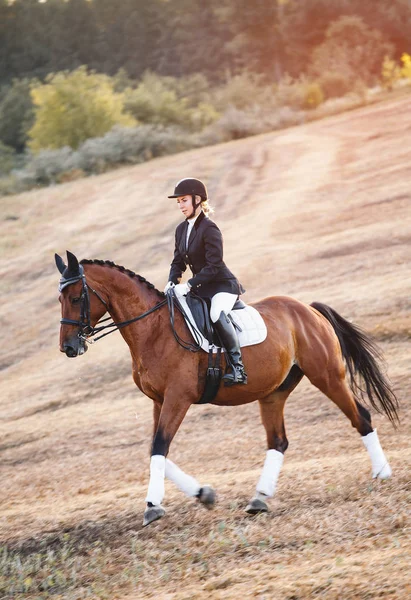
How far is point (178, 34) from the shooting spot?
86.2 m

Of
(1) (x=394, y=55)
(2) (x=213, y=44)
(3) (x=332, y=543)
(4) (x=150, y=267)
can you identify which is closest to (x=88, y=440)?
(3) (x=332, y=543)

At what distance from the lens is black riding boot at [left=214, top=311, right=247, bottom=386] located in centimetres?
777

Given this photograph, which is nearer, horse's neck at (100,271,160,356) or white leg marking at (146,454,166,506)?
white leg marking at (146,454,166,506)

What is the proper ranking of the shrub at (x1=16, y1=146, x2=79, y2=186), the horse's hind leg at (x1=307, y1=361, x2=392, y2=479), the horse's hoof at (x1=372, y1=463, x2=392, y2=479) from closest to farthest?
the horse's hoof at (x1=372, y1=463, x2=392, y2=479) → the horse's hind leg at (x1=307, y1=361, x2=392, y2=479) → the shrub at (x1=16, y1=146, x2=79, y2=186)

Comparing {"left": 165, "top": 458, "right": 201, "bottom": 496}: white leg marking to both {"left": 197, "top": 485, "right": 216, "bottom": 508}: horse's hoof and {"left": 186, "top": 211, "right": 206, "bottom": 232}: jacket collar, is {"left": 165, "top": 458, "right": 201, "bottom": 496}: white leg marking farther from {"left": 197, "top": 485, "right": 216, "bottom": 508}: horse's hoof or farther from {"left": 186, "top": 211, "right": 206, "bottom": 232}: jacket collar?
{"left": 186, "top": 211, "right": 206, "bottom": 232}: jacket collar

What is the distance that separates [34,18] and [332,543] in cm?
8909

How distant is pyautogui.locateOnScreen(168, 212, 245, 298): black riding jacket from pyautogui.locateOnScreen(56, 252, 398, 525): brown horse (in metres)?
0.42

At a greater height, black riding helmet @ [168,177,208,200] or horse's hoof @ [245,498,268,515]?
black riding helmet @ [168,177,208,200]

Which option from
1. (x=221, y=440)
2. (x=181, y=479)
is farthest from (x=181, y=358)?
(x=221, y=440)

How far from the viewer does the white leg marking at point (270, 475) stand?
8.08 m

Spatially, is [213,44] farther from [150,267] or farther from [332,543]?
[332,543]

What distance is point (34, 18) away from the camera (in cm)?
8681

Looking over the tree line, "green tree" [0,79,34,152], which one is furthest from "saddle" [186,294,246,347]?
the tree line

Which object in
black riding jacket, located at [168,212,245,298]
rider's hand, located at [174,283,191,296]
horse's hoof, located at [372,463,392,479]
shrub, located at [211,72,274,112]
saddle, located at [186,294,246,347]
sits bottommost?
horse's hoof, located at [372,463,392,479]
